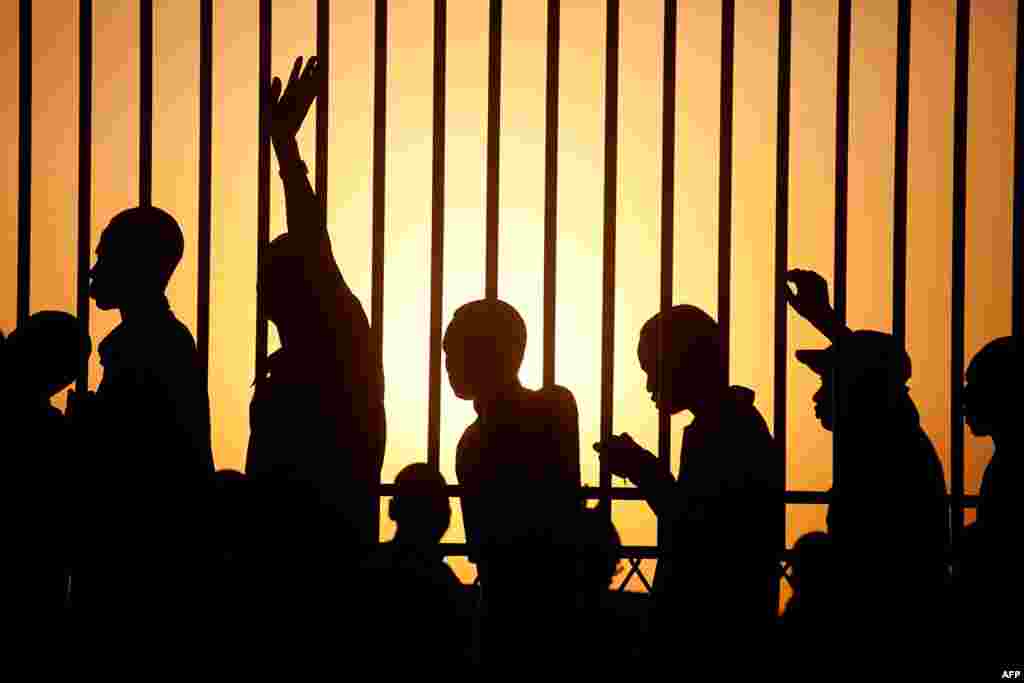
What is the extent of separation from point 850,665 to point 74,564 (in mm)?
1831

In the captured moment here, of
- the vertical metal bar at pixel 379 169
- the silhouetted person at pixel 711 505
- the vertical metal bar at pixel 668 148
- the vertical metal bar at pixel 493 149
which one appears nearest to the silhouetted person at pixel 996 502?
the silhouetted person at pixel 711 505

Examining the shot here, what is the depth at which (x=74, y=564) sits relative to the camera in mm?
3322

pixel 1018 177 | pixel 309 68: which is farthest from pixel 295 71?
pixel 1018 177

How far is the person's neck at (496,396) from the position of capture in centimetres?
310

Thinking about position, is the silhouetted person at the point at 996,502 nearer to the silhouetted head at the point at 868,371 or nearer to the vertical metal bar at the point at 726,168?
the silhouetted head at the point at 868,371

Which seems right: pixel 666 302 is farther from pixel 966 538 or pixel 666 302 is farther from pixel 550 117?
pixel 966 538

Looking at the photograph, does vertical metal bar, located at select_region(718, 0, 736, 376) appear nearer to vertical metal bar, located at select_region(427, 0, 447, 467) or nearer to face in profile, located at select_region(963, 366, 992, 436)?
face in profile, located at select_region(963, 366, 992, 436)

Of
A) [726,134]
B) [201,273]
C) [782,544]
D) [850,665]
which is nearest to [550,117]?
[726,134]

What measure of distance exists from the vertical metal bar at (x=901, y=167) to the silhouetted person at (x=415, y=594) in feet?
4.17

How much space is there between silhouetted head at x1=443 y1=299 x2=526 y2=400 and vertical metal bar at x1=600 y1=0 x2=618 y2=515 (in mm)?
388

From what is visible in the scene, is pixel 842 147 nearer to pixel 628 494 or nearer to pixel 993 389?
pixel 993 389

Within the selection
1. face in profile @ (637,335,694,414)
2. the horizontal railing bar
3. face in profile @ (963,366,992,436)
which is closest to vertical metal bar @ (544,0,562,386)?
face in profile @ (637,335,694,414)

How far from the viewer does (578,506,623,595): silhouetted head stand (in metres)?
3.43

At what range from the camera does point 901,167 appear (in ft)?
12.0
